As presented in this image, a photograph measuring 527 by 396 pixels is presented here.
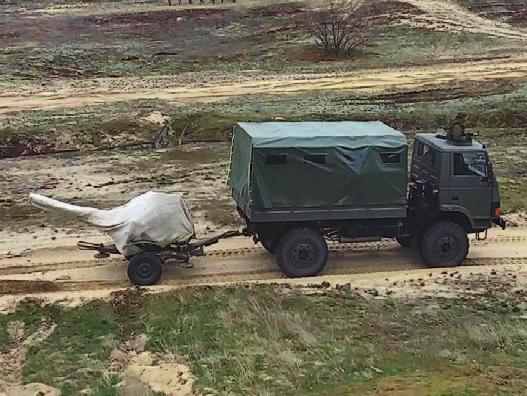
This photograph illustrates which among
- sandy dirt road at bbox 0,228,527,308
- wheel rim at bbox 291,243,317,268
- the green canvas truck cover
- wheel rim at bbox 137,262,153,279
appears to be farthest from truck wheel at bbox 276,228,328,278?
wheel rim at bbox 137,262,153,279

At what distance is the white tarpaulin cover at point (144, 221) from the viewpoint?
1628 cm

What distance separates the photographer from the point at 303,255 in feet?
54.9

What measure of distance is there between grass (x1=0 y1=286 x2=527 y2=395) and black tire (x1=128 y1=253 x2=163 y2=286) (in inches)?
31.4

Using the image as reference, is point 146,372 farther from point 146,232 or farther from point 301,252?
point 301,252

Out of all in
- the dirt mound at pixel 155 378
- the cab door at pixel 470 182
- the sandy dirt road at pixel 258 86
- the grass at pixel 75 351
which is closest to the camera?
the dirt mound at pixel 155 378

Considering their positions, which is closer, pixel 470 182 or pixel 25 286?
pixel 25 286

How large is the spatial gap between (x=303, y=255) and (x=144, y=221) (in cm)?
322

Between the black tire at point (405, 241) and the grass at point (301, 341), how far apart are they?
2.31 m

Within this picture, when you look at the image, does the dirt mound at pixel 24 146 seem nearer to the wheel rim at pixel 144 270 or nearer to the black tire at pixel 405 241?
the wheel rim at pixel 144 270

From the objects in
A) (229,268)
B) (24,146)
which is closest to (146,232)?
(229,268)

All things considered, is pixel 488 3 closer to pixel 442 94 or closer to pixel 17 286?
pixel 442 94

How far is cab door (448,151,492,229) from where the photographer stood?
1688 cm

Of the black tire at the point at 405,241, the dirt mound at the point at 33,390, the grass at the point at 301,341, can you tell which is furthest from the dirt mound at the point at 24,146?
the dirt mound at the point at 33,390

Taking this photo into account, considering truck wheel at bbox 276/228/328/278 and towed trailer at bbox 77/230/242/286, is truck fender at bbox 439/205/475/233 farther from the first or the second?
towed trailer at bbox 77/230/242/286
